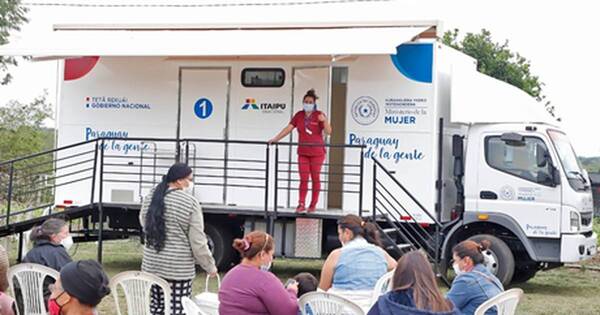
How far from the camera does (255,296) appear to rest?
→ 5.73 m

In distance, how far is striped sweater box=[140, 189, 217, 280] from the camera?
7.30m

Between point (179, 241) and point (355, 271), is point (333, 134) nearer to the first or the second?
point (179, 241)

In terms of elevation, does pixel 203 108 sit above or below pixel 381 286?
above

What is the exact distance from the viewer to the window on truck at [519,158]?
1205cm

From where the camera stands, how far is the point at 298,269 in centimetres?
1436

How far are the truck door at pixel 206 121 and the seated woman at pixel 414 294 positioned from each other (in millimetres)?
7867

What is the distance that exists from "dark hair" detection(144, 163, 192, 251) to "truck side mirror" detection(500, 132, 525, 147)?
594 cm

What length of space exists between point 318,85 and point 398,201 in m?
1.86

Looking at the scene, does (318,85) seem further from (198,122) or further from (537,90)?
(537,90)

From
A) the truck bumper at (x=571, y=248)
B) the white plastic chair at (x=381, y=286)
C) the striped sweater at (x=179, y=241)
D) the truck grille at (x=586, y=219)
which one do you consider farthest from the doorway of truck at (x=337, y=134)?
the white plastic chair at (x=381, y=286)

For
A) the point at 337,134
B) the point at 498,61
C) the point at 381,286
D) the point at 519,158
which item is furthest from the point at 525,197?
the point at 498,61

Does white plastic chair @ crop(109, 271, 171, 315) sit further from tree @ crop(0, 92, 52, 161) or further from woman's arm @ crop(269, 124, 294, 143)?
tree @ crop(0, 92, 52, 161)

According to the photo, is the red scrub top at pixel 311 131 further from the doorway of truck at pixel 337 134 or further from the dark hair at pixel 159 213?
the dark hair at pixel 159 213

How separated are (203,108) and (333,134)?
181 centimetres
